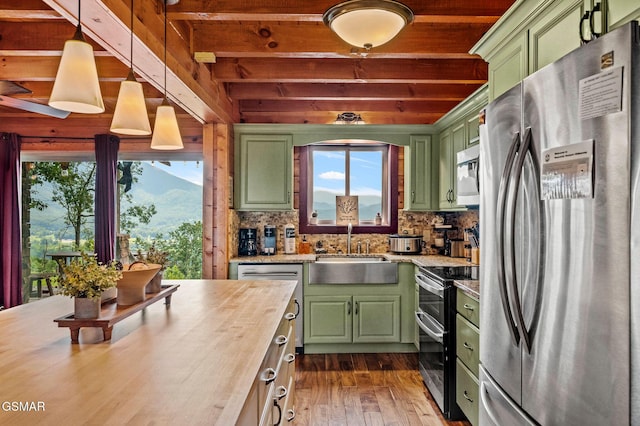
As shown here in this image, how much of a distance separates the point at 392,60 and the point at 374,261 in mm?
1985

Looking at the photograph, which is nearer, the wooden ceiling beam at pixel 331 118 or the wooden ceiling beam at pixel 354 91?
the wooden ceiling beam at pixel 354 91

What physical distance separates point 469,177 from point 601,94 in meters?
2.02

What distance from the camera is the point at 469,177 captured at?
10.3 ft

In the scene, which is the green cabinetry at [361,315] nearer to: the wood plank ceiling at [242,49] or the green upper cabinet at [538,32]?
the wood plank ceiling at [242,49]

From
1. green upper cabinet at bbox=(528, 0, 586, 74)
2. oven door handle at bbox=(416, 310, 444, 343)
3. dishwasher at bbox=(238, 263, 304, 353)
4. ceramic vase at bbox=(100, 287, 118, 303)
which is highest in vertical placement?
green upper cabinet at bbox=(528, 0, 586, 74)

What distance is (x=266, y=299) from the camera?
2.14 meters

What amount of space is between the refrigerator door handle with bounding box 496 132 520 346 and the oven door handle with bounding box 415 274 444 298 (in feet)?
4.09

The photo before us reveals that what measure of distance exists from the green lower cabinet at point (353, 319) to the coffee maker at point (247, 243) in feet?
2.76

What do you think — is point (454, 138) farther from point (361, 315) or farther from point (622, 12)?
point (622, 12)

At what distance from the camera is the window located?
15.9 feet

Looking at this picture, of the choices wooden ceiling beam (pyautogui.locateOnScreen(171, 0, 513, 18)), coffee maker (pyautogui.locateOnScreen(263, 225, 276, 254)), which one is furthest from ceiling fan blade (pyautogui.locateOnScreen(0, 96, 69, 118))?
coffee maker (pyautogui.locateOnScreen(263, 225, 276, 254))

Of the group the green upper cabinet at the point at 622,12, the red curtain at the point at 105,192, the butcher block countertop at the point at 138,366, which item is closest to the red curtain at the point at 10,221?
the red curtain at the point at 105,192

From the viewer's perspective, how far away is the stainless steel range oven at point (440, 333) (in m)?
2.76

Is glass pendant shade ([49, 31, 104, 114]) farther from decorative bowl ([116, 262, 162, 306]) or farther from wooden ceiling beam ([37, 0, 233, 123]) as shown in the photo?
decorative bowl ([116, 262, 162, 306])
